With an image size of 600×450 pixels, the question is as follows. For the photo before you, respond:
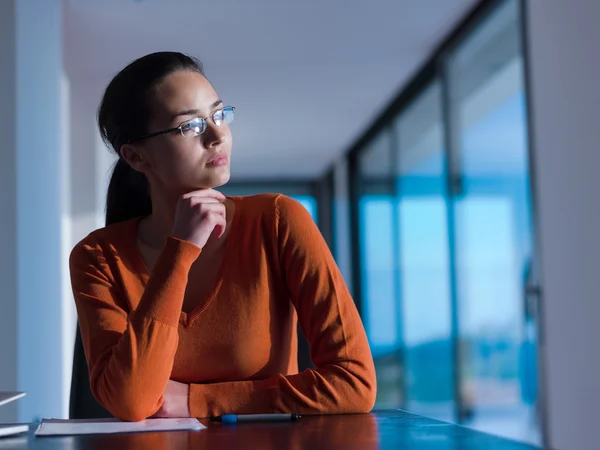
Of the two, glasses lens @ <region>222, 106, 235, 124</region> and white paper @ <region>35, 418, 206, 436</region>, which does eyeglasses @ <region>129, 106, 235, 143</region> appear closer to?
glasses lens @ <region>222, 106, 235, 124</region>

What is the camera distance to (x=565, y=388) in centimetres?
313

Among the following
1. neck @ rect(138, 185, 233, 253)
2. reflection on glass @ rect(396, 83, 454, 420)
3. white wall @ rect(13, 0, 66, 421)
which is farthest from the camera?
reflection on glass @ rect(396, 83, 454, 420)

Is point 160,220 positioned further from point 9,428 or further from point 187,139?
point 9,428

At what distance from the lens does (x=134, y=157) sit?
1.71 meters

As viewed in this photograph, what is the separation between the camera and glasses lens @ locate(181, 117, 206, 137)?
62.1 inches

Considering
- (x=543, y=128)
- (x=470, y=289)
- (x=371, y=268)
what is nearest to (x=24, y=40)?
(x=543, y=128)

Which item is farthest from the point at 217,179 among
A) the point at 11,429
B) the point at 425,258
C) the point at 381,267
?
the point at 381,267

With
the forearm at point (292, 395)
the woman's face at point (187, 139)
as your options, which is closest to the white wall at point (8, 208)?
the woman's face at point (187, 139)

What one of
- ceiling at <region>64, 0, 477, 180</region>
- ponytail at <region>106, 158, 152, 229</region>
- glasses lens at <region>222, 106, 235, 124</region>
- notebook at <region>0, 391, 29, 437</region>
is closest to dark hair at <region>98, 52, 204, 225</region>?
ponytail at <region>106, 158, 152, 229</region>

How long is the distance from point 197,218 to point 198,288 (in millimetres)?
170

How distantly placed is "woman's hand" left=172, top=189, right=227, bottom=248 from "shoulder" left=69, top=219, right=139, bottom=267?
0.20 metres

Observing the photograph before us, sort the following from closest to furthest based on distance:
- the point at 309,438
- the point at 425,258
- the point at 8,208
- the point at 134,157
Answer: the point at 309,438 < the point at 134,157 < the point at 8,208 < the point at 425,258

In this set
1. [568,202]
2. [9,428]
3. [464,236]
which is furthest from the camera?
[464,236]

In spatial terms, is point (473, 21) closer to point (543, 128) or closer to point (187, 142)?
point (543, 128)
